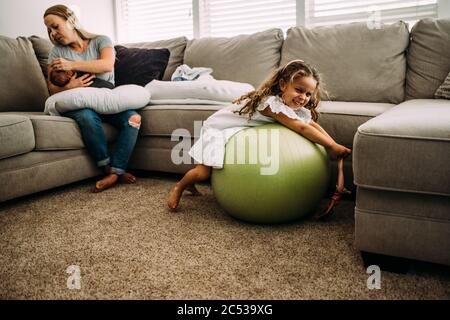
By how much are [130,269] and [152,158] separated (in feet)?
3.58

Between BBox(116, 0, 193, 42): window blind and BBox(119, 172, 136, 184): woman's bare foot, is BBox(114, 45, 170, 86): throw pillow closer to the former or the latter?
BBox(119, 172, 136, 184): woman's bare foot

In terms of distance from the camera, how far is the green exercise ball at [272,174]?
1.28 meters

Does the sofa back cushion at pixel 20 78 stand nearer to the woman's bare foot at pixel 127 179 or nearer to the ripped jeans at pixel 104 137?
the ripped jeans at pixel 104 137

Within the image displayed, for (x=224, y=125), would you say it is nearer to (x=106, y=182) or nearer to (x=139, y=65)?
(x=106, y=182)

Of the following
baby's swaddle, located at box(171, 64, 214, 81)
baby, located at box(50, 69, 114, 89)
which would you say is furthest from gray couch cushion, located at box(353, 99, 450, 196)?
baby, located at box(50, 69, 114, 89)

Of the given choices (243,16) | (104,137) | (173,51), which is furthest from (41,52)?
(243,16)

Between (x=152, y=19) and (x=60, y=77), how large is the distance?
5.63 ft

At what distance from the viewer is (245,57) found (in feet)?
7.91

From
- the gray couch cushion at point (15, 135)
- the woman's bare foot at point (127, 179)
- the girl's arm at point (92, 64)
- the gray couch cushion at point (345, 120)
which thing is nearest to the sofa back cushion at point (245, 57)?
the girl's arm at point (92, 64)

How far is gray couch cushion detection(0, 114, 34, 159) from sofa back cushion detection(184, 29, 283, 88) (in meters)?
1.21

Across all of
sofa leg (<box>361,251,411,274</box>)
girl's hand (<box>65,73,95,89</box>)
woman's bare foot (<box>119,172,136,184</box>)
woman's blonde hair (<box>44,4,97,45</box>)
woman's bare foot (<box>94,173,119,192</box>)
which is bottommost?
woman's bare foot (<box>119,172,136,184</box>)

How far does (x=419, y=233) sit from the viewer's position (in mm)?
1015

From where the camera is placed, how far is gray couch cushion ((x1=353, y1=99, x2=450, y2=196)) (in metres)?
0.95

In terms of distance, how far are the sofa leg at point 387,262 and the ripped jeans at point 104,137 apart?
1.37m
